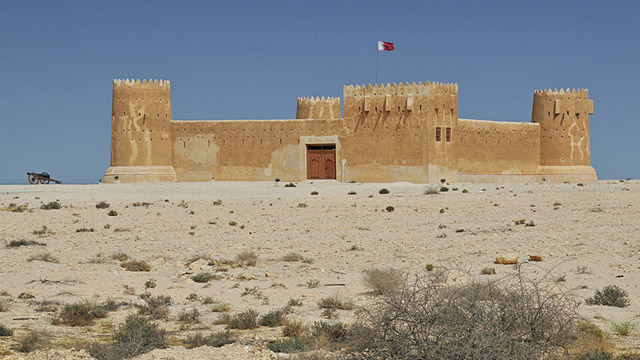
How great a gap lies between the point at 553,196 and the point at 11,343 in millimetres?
22241

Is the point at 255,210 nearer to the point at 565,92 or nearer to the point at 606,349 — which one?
the point at 606,349

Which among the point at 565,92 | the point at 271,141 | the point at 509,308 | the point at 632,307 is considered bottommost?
the point at 632,307

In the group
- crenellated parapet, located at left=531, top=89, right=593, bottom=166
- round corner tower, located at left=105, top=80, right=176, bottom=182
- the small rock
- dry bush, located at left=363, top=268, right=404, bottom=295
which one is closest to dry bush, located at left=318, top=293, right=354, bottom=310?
dry bush, located at left=363, top=268, right=404, bottom=295

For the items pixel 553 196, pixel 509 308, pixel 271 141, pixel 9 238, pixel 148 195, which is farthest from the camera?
pixel 271 141

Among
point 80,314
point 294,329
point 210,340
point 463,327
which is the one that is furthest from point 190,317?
point 463,327

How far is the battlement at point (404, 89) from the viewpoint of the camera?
3797 cm

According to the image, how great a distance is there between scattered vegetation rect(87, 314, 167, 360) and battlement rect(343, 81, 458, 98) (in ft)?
104

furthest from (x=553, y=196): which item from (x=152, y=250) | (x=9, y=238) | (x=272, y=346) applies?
(x=272, y=346)

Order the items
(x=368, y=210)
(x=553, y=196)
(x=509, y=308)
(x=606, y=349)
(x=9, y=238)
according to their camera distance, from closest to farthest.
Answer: (x=509, y=308) < (x=606, y=349) < (x=9, y=238) < (x=368, y=210) < (x=553, y=196)

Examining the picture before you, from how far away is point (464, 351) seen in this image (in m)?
4.94

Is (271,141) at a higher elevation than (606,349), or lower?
higher

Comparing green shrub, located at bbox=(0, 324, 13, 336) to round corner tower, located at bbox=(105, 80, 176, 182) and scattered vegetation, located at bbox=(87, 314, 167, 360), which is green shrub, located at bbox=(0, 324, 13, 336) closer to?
scattered vegetation, located at bbox=(87, 314, 167, 360)

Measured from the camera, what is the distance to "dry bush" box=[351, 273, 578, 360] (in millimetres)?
5035

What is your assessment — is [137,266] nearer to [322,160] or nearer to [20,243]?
[20,243]
